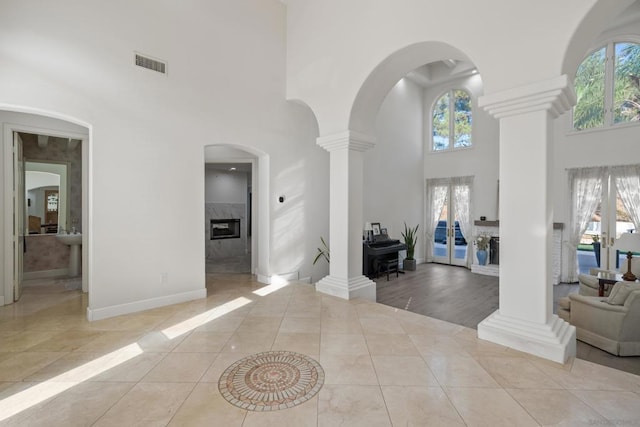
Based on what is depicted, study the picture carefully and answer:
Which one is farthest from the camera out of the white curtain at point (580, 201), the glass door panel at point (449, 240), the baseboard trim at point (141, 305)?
the glass door panel at point (449, 240)

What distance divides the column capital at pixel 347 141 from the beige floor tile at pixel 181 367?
10.1ft

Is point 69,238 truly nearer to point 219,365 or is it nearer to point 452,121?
point 219,365

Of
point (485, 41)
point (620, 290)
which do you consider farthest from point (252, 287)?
point (620, 290)

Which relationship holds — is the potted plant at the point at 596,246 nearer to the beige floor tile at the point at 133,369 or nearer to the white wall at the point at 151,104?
the white wall at the point at 151,104

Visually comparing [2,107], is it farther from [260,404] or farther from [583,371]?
[583,371]

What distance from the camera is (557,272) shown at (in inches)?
284

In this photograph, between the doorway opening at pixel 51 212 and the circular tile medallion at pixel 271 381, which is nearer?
the circular tile medallion at pixel 271 381

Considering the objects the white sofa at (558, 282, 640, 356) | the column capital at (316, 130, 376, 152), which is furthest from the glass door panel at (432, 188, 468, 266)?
the column capital at (316, 130, 376, 152)

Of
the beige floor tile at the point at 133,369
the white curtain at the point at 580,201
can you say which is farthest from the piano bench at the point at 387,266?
the beige floor tile at the point at 133,369

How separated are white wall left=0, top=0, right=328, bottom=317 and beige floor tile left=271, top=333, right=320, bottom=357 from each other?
6.40ft

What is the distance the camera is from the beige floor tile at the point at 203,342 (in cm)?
274

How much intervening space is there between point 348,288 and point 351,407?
2328mm

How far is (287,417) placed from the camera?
1847 millimetres

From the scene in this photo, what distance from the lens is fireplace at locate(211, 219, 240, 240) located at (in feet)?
28.1
